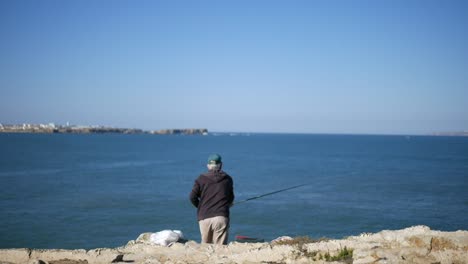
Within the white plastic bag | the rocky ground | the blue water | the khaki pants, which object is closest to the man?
Result: the khaki pants

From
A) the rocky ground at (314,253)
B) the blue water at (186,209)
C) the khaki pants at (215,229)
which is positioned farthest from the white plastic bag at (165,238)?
the blue water at (186,209)

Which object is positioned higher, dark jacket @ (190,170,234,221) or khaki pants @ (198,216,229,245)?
dark jacket @ (190,170,234,221)

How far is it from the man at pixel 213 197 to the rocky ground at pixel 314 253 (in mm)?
Result: 378

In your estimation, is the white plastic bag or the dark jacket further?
the white plastic bag

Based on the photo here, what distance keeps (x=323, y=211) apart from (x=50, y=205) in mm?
16057

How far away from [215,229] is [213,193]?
654mm

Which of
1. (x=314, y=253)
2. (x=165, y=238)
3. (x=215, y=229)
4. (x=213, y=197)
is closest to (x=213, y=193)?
(x=213, y=197)

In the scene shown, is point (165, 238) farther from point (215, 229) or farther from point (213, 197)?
point (213, 197)

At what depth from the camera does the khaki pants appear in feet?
23.8

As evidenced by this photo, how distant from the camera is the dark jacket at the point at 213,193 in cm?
714

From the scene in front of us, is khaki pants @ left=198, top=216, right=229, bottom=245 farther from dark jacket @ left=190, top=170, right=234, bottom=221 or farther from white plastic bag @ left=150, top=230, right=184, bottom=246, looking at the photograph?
white plastic bag @ left=150, top=230, right=184, bottom=246

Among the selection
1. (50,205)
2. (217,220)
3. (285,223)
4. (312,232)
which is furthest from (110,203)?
(217,220)

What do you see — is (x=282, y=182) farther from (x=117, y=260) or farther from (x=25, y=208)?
(x=117, y=260)

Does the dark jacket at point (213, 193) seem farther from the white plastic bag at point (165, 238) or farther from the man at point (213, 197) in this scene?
the white plastic bag at point (165, 238)
